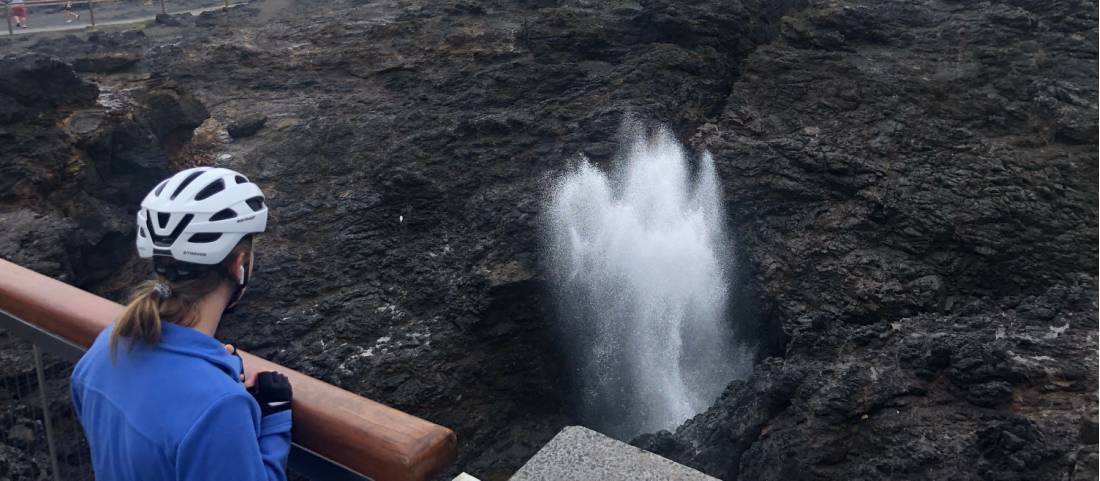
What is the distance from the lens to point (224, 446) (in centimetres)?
168

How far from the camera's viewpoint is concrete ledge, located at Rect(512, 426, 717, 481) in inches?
97.3

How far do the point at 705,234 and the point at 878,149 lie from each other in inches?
77.0

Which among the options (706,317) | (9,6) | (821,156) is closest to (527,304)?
(706,317)

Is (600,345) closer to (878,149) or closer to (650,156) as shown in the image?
(650,156)

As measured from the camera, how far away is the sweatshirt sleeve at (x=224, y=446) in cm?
167

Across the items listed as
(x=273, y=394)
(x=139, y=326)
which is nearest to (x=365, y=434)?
(x=273, y=394)

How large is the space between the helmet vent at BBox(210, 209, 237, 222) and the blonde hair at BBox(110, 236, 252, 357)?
8 centimetres

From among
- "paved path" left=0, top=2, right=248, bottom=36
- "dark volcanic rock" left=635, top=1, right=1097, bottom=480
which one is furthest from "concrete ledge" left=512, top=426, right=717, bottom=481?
"paved path" left=0, top=2, right=248, bottom=36

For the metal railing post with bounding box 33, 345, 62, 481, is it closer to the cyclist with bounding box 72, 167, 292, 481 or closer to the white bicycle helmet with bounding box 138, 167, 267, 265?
the cyclist with bounding box 72, 167, 292, 481

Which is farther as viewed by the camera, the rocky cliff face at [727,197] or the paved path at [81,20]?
the paved path at [81,20]

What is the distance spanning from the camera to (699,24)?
1077 centimetres

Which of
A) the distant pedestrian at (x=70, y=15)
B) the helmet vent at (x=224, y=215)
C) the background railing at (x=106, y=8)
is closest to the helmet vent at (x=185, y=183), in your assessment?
the helmet vent at (x=224, y=215)

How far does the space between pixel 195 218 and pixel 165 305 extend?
225 millimetres

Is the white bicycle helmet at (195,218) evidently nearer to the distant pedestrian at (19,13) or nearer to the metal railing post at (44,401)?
the metal railing post at (44,401)
